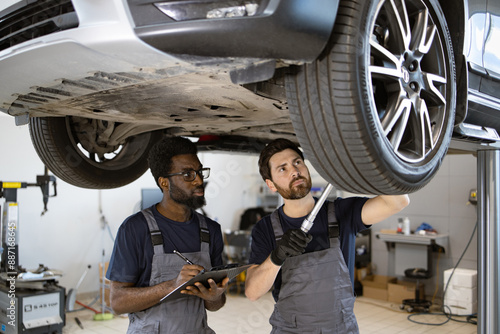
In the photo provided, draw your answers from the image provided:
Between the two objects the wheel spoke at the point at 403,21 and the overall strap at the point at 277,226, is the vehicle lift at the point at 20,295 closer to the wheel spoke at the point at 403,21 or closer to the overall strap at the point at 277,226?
the overall strap at the point at 277,226

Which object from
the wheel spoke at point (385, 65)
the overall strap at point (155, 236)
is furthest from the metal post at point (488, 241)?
the overall strap at point (155, 236)

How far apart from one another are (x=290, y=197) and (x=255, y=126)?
0.67 m

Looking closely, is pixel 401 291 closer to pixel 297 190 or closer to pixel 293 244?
pixel 297 190

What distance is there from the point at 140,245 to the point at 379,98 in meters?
1.09

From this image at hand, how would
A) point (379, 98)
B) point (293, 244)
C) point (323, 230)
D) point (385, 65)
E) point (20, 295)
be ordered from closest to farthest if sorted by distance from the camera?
1. point (385, 65)
2. point (379, 98)
3. point (293, 244)
4. point (323, 230)
5. point (20, 295)

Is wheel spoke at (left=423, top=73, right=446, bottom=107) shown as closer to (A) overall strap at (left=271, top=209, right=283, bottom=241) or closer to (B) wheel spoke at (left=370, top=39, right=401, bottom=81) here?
(B) wheel spoke at (left=370, top=39, right=401, bottom=81)

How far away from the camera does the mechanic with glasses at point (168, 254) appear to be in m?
1.71

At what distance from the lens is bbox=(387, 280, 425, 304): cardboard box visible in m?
6.04

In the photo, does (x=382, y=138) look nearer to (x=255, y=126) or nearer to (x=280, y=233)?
(x=280, y=233)

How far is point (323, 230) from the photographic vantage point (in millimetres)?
1872

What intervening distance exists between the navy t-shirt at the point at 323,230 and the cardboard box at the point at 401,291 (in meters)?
4.65

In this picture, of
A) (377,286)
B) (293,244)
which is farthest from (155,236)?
(377,286)

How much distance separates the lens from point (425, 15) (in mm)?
1441

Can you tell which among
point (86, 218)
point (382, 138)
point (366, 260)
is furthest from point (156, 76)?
point (366, 260)
